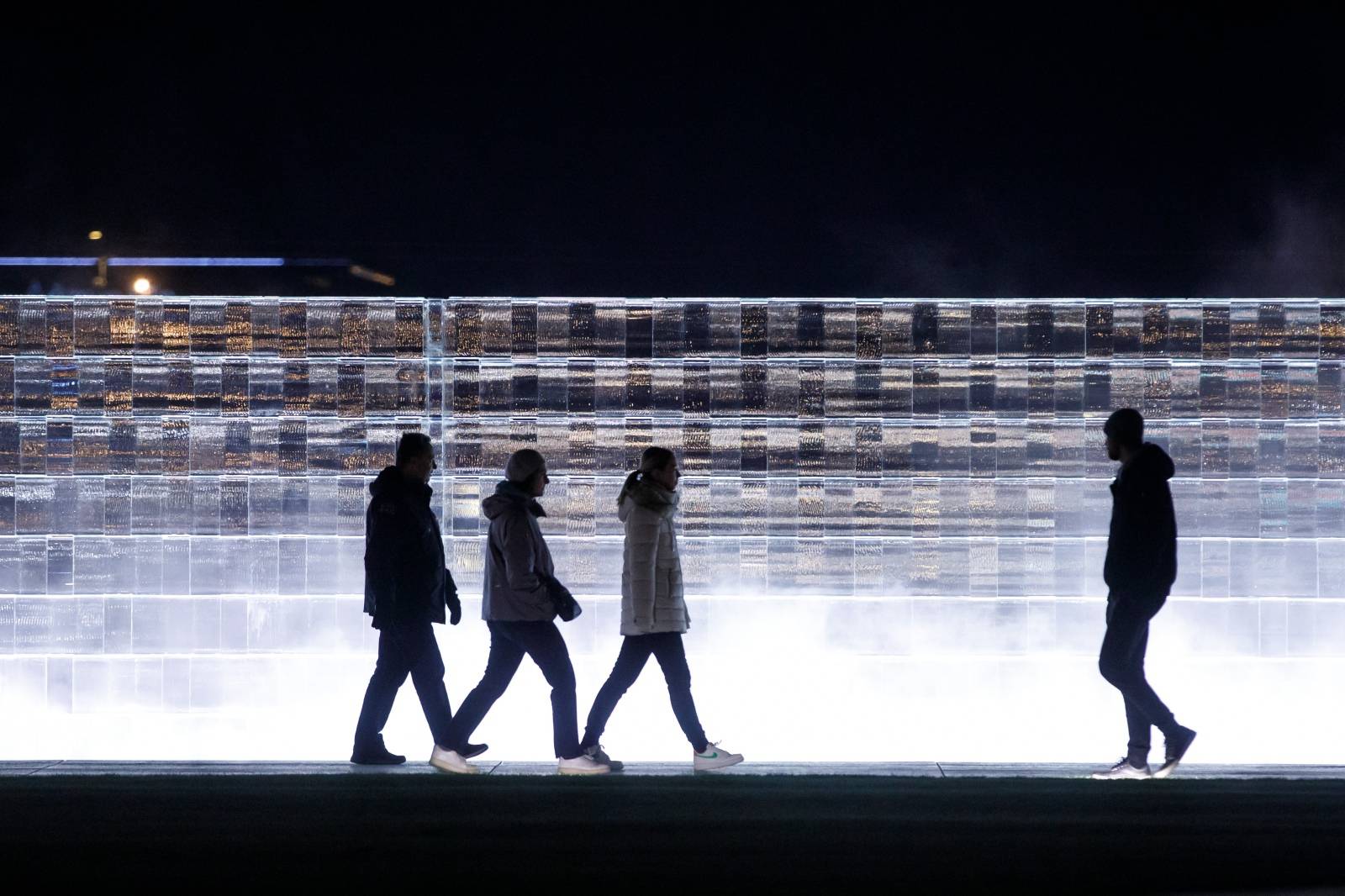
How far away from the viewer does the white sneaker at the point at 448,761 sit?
670cm

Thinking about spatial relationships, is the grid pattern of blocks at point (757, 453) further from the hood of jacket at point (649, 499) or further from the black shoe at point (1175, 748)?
the black shoe at point (1175, 748)

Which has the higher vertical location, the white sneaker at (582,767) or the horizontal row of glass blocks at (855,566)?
the horizontal row of glass blocks at (855,566)

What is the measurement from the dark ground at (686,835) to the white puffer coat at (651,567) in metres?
1.23

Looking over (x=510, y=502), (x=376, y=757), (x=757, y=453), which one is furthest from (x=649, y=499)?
(x=376, y=757)

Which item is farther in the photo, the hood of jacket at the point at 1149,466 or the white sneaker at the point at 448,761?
the white sneaker at the point at 448,761

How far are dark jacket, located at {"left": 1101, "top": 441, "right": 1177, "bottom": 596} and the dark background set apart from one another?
137 cm

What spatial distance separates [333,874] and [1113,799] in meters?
2.49

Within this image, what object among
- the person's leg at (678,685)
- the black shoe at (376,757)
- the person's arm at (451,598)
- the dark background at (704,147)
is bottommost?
the black shoe at (376,757)

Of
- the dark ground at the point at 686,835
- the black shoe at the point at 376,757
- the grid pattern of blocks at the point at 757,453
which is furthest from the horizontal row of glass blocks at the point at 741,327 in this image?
the dark ground at the point at 686,835

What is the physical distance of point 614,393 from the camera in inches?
295

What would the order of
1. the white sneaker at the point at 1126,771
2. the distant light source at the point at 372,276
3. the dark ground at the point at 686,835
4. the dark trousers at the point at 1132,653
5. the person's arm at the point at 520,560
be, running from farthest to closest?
1. the distant light source at the point at 372,276
2. the person's arm at the point at 520,560
3. the white sneaker at the point at 1126,771
4. the dark trousers at the point at 1132,653
5. the dark ground at the point at 686,835

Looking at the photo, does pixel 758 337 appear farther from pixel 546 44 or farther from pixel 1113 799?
pixel 1113 799

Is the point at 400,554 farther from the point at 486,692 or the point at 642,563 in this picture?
the point at 642,563

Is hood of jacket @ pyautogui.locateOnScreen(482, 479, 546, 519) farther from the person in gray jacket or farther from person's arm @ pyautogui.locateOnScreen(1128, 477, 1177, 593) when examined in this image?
person's arm @ pyautogui.locateOnScreen(1128, 477, 1177, 593)
